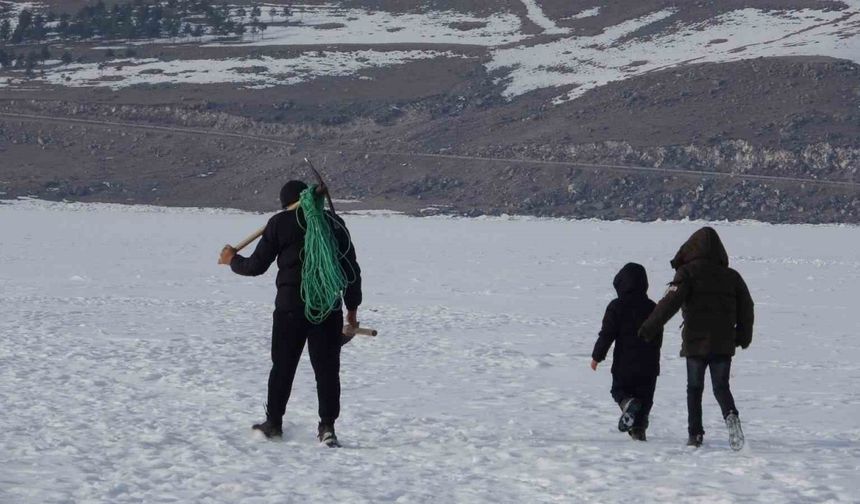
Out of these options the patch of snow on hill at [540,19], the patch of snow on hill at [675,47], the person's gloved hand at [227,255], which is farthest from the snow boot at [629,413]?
the patch of snow on hill at [540,19]

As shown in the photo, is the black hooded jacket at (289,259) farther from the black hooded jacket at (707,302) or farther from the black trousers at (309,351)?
the black hooded jacket at (707,302)

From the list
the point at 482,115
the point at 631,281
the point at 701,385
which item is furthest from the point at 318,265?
the point at 482,115

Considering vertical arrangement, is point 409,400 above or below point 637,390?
below

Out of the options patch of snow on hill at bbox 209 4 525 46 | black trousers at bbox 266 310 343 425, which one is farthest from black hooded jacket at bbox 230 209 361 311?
patch of snow on hill at bbox 209 4 525 46

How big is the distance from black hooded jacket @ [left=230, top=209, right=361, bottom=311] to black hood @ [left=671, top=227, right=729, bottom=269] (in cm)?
209

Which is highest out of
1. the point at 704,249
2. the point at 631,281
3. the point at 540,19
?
the point at 540,19

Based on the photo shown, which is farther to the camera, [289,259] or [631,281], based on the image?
[631,281]

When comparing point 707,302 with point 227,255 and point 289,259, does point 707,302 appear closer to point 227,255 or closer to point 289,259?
point 289,259

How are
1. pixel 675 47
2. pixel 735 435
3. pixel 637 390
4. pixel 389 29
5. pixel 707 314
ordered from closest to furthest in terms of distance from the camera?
pixel 735 435, pixel 707 314, pixel 637 390, pixel 675 47, pixel 389 29

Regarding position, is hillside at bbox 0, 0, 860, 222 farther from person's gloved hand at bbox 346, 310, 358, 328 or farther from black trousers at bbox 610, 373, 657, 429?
person's gloved hand at bbox 346, 310, 358, 328

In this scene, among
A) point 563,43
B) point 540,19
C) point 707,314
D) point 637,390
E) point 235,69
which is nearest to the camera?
point 707,314

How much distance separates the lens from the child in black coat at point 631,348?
8.70 metres

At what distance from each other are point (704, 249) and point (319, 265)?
2.45 m

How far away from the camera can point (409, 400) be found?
411 inches
